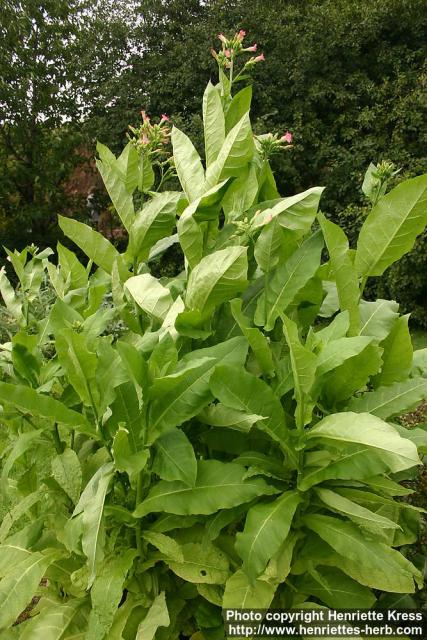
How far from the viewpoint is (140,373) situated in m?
1.26

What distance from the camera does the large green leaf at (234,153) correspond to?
140 centimetres

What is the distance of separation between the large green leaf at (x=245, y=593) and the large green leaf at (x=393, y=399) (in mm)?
522

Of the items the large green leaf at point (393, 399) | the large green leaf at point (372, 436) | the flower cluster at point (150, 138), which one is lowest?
the large green leaf at point (393, 399)

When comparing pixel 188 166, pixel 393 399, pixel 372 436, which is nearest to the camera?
pixel 372 436

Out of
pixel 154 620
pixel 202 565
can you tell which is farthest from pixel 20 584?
pixel 202 565

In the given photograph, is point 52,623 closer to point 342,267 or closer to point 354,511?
point 354,511

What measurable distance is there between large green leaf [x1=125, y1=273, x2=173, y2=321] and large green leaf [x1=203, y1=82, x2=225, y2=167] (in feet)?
1.30

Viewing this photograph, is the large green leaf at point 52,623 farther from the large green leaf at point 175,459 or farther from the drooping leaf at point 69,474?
the large green leaf at point 175,459

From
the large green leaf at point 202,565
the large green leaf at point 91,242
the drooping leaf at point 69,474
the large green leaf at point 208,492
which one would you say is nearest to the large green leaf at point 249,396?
the large green leaf at point 208,492

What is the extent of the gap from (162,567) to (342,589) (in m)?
0.51

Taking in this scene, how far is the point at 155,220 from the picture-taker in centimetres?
163

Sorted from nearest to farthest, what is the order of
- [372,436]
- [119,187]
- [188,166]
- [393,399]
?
[372,436], [393,399], [188,166], [119,187]

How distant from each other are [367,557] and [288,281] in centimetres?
71

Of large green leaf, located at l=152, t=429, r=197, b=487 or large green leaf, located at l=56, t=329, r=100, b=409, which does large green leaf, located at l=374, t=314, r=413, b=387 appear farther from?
large green leaf, located at l=56, t=329, r=100, b=409
